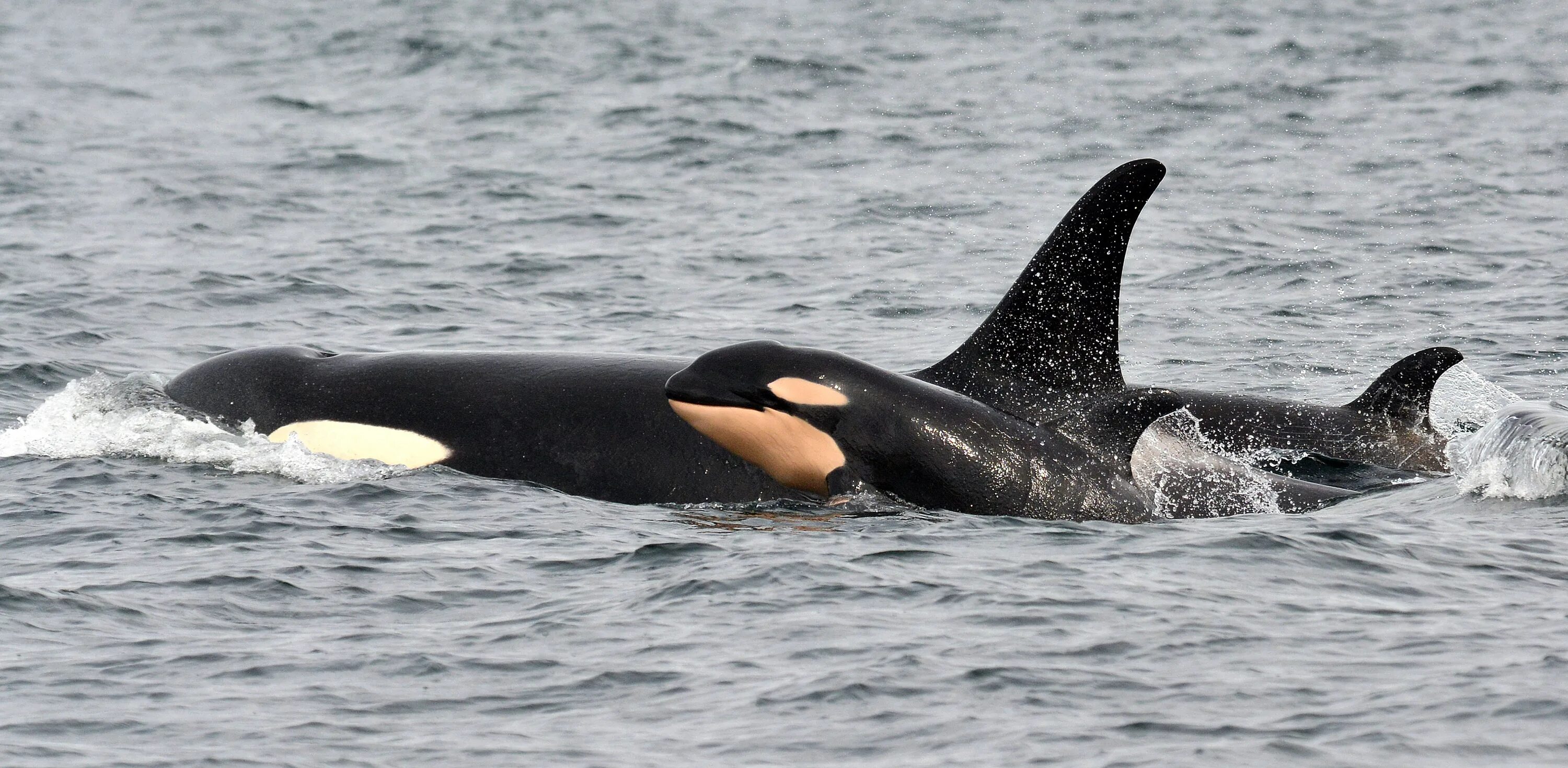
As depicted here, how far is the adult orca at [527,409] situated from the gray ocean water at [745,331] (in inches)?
11.3

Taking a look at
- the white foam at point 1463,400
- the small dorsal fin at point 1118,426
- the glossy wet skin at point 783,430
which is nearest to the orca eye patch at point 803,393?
the glossy wet skin at point 783,430

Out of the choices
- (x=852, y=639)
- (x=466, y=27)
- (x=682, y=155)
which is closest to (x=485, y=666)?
(x=852, y=639)

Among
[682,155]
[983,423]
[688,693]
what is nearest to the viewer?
[688,693]

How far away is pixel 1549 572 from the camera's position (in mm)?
10094

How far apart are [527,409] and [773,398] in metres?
1.97

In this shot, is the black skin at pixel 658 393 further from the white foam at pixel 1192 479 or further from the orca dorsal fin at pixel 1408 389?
the orca dorsal fin at pixel 1408 389

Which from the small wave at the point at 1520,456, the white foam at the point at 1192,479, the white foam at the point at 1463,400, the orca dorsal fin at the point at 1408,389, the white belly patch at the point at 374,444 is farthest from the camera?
the white foam at the point at 1463,400

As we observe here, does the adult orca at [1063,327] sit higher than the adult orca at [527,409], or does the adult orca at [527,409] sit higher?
the adult orca at [1063,327]

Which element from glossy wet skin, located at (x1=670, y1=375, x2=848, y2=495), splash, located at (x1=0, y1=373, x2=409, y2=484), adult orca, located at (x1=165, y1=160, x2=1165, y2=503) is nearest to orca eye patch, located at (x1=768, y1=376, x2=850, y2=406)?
glossy wet skin, located at (x1=670, y1=375, x2=848, y2=495)

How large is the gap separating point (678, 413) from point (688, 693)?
3651 millimetres

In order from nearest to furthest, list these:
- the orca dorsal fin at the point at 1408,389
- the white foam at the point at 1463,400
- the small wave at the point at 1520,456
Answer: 1. the small wave at the point at 1520,456
2. the orca dorsal fin at the point at 1408,389
3. the white foam at the point at 1463,400

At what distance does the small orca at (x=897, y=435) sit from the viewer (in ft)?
38.2

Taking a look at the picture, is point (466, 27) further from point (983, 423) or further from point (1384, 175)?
point (983, 423)

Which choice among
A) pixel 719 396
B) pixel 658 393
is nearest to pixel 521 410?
pixel 658 393
